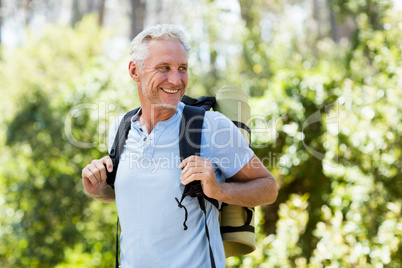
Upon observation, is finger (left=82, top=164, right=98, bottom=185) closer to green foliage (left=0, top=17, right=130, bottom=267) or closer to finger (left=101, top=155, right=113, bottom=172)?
finger (left=101, top=155, right=113, bottom=172)

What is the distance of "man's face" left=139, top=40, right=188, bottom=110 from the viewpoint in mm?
2002

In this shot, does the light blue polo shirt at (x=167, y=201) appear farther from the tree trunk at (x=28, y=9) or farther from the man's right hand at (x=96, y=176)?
the tree trunk at (x=28, y=9)

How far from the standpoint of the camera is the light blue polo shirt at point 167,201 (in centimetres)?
186

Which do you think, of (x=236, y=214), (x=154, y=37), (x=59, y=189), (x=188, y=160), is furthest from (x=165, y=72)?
(x=59, y=189)

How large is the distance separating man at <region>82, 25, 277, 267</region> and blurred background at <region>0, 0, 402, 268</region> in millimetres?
2464

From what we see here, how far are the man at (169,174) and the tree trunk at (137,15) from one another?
1560 cm

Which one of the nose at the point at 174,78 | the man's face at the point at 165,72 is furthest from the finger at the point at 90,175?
the nose at the point at 174,78

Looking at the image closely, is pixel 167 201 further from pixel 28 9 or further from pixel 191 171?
pixel 28 9

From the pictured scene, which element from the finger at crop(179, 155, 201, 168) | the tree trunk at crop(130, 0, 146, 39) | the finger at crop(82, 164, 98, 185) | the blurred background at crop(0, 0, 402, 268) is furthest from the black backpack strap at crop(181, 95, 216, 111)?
the tree trunk at crop(130, 0, 146, 39)

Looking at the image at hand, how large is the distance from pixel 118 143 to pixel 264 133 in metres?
2.80

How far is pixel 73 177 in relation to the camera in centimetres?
679

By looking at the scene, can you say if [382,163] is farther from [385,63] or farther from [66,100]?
[66,100]

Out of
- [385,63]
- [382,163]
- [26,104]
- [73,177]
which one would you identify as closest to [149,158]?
[382,163]

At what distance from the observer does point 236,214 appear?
83.4 inches
